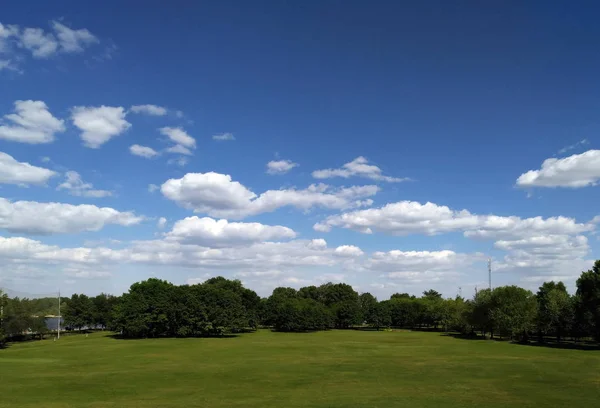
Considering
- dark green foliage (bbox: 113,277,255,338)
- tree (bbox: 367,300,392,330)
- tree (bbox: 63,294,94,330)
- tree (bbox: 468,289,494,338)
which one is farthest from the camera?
tree (bbox: 367,300,392,330)

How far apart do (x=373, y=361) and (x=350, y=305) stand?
119m

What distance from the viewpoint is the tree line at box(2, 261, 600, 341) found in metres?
106

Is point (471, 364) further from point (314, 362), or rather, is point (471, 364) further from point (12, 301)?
point (12, 301)

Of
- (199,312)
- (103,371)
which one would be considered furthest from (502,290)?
(103,371)

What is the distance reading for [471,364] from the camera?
2375 inches

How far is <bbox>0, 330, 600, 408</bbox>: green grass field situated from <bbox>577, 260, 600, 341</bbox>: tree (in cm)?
2554

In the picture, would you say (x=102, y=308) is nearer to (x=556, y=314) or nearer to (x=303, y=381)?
(x=303, y=381)

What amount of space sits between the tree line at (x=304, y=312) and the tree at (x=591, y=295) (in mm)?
181

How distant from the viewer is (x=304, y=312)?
15788 centimetres

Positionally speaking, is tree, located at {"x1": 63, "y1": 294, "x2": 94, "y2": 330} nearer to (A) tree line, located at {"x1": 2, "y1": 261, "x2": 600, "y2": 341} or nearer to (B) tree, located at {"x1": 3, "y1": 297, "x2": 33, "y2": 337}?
(A) tree line, located at {"x1": 2, "y1": 261, "x2": 600, "y2": 341}

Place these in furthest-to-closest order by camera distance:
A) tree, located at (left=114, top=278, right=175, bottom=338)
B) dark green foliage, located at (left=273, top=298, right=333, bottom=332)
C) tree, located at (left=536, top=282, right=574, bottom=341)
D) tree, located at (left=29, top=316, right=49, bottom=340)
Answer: dark green foliage, located at (left=273, top=298, right=333, bottom=332) < tree, located at (left=29, top=316, right=49, bottom=340) < tree, located at (left=114, top=278, right=175, bottom=338) < tree, located at (left=536, top=282, right=574, bottom=341)

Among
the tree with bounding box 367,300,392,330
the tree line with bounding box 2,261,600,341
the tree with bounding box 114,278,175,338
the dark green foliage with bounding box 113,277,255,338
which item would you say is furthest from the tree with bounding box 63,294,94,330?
the tree with bounding box 367,300,392,330

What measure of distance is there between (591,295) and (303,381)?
82263 mm

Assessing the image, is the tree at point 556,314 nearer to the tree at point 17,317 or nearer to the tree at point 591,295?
the tree at point 591,295
